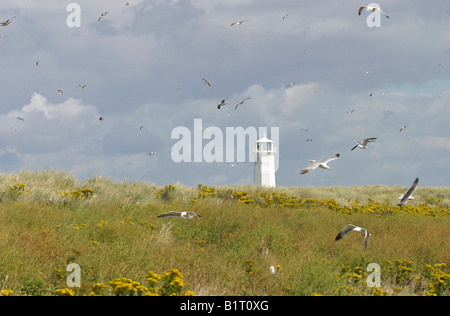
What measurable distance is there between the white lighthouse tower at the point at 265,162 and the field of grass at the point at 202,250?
25.7 metres

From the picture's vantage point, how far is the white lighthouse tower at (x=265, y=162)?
43.8m

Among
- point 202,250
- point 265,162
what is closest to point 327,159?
point 202,250

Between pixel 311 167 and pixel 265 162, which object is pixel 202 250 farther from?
pixel 265 162

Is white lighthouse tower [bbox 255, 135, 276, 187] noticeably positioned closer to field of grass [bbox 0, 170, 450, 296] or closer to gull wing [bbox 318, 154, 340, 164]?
field of grass [bbox 0, 170, 450, 296]

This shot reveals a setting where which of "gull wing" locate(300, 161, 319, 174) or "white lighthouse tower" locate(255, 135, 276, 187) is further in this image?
"white lighthouse tower" locate(255, 135, 276, 187)

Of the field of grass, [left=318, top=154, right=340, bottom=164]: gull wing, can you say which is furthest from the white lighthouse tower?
[left=318, top=154, right=340, bottom=164]: gull wing

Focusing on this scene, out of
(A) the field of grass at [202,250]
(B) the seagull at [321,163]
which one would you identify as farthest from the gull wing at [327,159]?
(A) the field of grass at [202,250]

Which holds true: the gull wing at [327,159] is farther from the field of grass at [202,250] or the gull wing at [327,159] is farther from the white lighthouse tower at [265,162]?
the white lighthouse tower at [265,162]

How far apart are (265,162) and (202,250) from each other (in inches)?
1372

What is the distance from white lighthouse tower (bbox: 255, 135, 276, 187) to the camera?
144 ft

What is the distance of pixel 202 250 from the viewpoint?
944 centimetres

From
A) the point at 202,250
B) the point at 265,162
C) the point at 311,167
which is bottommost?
the point at 202,250

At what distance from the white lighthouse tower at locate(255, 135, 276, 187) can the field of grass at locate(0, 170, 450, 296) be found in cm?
2573
